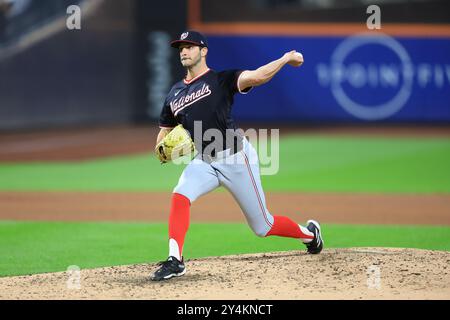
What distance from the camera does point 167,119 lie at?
6.97 m

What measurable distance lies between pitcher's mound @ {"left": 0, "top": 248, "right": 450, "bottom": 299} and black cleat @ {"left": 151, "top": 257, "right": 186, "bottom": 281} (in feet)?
0.18

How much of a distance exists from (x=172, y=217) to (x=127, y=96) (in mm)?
15338

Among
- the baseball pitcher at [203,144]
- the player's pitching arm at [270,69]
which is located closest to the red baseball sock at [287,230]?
the baseball pitcher at [203,144]

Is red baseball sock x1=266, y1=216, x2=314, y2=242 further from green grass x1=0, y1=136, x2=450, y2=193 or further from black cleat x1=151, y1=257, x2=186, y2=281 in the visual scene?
green grass x1=0, y1=136, x2=450, y2=193

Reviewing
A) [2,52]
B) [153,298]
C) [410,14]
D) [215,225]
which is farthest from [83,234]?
[410,14]

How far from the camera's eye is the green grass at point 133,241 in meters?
7.60

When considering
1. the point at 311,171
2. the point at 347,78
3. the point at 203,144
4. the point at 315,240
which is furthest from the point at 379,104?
the point at 203,144

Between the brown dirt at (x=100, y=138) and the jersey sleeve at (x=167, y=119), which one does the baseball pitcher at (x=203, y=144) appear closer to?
the jersey sleeve at (x=167, y=119)

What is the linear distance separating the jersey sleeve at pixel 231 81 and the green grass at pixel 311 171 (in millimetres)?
6198

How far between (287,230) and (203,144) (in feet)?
3.61

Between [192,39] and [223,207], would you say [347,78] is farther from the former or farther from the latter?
[192,39]

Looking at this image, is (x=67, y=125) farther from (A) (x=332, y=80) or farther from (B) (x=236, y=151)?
(B) (x=236, y=151)

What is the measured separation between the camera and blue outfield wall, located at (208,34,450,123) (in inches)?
829

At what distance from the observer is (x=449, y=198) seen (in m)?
11.8
